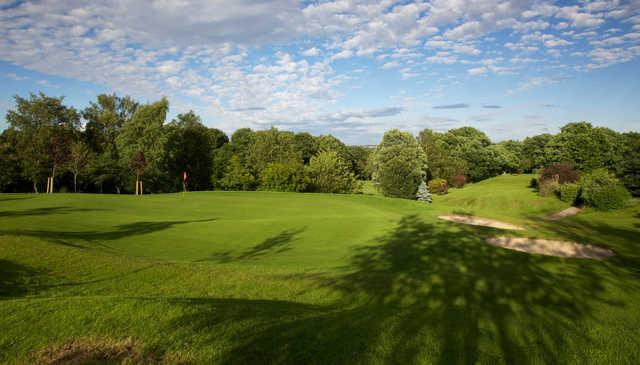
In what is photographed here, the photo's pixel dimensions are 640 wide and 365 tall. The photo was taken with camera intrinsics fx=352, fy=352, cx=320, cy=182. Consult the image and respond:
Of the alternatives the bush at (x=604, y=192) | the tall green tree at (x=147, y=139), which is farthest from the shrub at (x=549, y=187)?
the tall green tree at (x=147, y=139)

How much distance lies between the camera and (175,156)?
6272cm

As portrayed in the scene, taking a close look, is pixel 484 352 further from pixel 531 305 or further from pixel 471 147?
pixel 471 147

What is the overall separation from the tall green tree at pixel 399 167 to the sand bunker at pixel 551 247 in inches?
1662

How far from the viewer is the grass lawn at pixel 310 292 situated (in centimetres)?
535

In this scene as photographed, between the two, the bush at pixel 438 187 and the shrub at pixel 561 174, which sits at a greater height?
the shrub at pixel 561 174

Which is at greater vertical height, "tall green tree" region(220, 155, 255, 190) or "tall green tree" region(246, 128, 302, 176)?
"tall green tree" region(246, 128, 302, 176)

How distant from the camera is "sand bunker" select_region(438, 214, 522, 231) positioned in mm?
21289

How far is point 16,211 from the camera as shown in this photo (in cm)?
2277

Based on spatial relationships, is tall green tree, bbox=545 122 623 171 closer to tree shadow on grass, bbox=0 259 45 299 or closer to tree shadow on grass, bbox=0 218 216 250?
tree shadow on grass, bbox=0 218 216 250

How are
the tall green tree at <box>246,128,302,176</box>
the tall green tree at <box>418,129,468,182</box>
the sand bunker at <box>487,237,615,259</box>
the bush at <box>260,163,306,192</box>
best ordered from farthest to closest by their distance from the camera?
the tall green tree at <box>418,129,468,182</box> < the tall green tree at <box>246,128,302,176</box> < the bush at <box>260,163,306,192</box> < the sand bunker at <box>487,237,615,259</box>

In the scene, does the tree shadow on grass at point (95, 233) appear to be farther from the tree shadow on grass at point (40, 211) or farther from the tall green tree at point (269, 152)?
the tall green tree at point (269, 152)

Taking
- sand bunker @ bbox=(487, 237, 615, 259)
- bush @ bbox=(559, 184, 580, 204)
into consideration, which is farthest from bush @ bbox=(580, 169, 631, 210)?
sand bunker @ bbox=(487, 237, 615, 259)

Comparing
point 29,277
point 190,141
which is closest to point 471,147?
point 190,141

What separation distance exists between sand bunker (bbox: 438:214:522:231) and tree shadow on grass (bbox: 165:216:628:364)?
7424 millimetres
